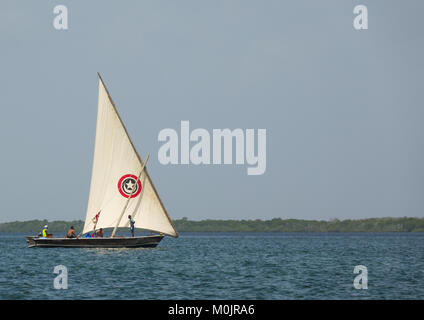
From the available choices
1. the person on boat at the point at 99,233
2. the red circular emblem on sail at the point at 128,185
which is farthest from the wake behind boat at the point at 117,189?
the person on boat at the point at 99,233

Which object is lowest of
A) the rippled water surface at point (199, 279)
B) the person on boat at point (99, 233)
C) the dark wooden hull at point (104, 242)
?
the rippled water surface at point (199, 279)

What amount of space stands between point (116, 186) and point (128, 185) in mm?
1122

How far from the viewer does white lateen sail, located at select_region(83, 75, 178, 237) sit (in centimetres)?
6069

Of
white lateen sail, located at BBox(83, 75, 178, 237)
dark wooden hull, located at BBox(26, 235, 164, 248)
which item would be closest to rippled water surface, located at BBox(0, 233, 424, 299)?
dark wooden hull, located at BBox(26, 235, 164, 248)

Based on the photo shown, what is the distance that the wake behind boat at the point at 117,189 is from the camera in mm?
60653

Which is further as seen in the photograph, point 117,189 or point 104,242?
point 104,242

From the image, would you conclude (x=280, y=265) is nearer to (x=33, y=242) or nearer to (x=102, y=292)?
(x=102, y=292)

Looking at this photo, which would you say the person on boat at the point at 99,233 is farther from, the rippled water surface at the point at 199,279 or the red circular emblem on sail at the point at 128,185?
the rippled water surface at the point at 199,279

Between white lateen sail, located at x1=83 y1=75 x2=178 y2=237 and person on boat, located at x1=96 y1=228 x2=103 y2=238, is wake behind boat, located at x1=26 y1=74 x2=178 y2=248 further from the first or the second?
person on boat, located at x1=96 y1=228 x2=103 y2=238

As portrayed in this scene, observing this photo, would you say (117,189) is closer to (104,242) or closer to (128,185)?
(128,185)

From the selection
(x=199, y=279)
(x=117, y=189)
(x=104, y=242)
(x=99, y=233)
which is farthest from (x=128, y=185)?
(x=199, y=279)

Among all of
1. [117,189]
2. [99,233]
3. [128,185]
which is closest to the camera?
[128,185]

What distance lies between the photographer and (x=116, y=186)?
6100cm
